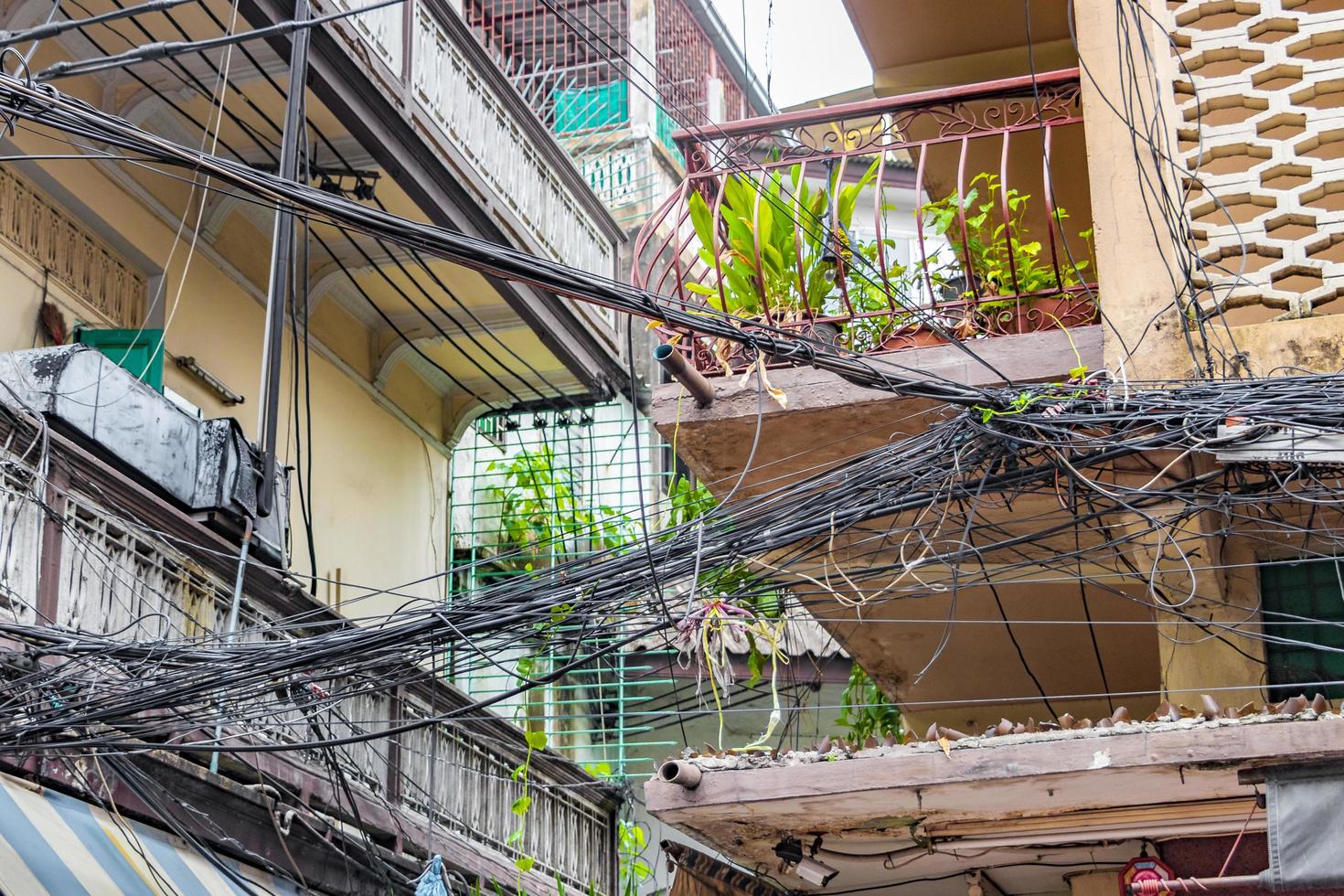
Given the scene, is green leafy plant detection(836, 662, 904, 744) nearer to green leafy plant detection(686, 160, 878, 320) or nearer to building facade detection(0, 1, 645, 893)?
building facade detection(0, 1, 645, 893)

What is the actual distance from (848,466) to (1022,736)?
1.14m

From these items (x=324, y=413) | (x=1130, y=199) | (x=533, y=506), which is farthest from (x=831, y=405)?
(x=533, y=506)

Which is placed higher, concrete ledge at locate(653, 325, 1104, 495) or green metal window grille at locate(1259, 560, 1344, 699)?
concrete ledge at locate(653, 325, 1104, 495)

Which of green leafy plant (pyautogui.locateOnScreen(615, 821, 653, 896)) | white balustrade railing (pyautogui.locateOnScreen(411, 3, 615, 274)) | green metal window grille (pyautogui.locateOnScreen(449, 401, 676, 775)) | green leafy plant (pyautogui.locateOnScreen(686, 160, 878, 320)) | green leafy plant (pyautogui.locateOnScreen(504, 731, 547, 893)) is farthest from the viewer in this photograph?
green metal window grille (pyautogui.locateOnScreen(449, 401, 676, 775))

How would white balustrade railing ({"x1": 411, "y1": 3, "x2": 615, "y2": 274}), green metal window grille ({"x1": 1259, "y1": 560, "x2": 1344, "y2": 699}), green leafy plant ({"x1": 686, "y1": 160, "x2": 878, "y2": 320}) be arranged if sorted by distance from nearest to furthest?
green metal window grille ({"x1": 1259, "y1": 560, "x2": 1344, "y2": 699}), green leafy plant ({"x1": 686, "y1": 160, "x2": 878, "y2": 320}), white balustrade railing ({"x1": 411, "y1": 3, "x2": 615, "y2": 274})

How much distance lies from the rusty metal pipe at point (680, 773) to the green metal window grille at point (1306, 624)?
2.49 meters

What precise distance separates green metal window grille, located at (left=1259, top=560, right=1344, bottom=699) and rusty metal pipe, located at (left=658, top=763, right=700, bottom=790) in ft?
8.18

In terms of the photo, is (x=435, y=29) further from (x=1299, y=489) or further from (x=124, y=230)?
(x=1299, y=489)

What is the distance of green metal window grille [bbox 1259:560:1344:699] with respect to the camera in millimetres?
6680

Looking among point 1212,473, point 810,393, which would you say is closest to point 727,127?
point 810,393

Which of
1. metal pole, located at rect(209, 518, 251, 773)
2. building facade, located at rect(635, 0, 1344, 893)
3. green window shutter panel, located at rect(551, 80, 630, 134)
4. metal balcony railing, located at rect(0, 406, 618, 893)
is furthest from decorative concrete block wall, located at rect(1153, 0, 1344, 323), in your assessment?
green window shutter panel, located at rect(551, 80, 630, 134)

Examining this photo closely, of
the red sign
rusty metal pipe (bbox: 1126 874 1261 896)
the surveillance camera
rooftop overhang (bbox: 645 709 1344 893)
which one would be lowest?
rusty metal pipe (bbox: 1126 874 1261 896)

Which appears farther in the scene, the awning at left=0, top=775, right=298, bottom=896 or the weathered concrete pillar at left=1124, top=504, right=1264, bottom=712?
the weathered concrete pillar at left=1124, top=504, right=1264, bottom=712

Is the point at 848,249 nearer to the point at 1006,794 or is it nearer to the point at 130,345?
the point at 1006,794
